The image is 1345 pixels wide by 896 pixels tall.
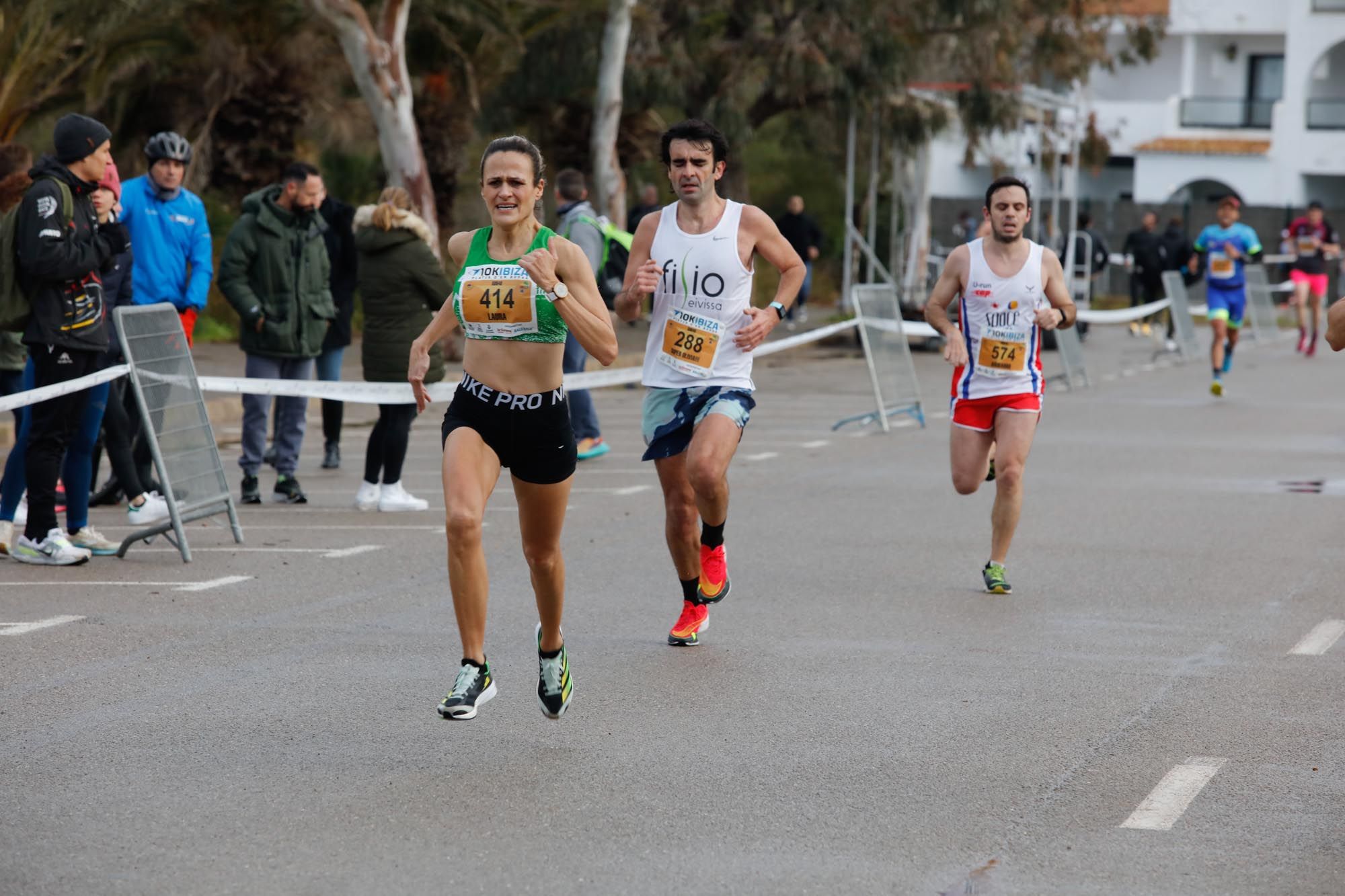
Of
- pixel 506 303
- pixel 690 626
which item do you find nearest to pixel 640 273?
→ pixel 506 303

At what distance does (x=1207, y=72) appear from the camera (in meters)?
61.5

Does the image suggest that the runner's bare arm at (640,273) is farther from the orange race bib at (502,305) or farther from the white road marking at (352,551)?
the white road marking at (352,551)

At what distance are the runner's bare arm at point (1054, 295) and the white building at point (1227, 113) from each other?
4595 centimetres

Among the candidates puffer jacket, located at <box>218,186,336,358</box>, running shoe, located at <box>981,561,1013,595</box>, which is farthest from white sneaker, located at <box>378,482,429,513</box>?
running shoe, located at <box>981,561,1013,595</box>

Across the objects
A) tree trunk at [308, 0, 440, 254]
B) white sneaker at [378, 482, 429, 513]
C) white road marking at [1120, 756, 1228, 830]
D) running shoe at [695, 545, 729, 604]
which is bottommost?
white sneaker at [378, 482, 429, 513]

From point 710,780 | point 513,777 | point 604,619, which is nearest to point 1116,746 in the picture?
point 710,780

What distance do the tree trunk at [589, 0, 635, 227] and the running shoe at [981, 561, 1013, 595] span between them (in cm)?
1483

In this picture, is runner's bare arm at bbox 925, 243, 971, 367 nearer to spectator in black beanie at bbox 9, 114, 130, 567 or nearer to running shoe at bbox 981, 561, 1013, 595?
running shoe at bbox 981, 561, 1013, 595

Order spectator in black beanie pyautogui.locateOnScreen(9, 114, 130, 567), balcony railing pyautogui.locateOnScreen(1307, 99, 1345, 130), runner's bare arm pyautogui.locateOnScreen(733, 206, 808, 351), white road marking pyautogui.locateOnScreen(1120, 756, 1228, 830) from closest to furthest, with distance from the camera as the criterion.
Answer: white road marking pyautogui.locateOnScreen(1120, 756, 1228, 830) → runner's bare arm pyautogui.locateOnScreen(733, 206, 808, 351) → spectator in black beanie pyautogui.locateOnScreen(9, 114, 130, 567) → balcony railing pyautogui.locateOnScreen(1307, 99, 1345, 130)

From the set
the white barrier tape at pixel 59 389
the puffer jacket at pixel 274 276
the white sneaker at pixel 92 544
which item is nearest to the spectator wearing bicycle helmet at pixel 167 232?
the puffer jacket at pixel 274 276

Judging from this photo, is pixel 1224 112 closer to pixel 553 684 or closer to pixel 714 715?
pixel 714 715

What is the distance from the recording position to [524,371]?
6375 millimetres

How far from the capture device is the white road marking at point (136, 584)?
29.7 ft

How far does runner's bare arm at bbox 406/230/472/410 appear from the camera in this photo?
6.67 m
